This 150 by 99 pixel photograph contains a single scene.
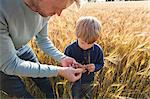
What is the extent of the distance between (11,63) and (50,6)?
0.20 meters

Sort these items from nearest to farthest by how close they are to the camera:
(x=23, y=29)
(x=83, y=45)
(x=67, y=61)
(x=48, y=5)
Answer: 1. (x=48, y=5)
2. (x=23, y=29)
3. (x=67, y=61)
4. (x=83, y=45)

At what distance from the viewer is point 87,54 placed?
1.54 m

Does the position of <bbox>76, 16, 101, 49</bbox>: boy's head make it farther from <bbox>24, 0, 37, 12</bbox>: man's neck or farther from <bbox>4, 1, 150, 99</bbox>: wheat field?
<bbox>24, 0, 37, 12</bbox>: man's neck

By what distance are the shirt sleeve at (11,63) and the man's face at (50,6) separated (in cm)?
11

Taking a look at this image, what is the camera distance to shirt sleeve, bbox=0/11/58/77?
1.09 metres

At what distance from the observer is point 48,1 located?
1078 mm

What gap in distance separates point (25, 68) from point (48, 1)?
214 millimetres

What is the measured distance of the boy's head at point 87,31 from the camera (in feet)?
4.81

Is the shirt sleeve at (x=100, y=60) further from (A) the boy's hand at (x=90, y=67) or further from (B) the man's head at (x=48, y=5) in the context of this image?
(B) the man's head at (x=48, y=5)

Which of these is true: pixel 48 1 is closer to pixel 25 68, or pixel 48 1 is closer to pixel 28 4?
pixel 28 4

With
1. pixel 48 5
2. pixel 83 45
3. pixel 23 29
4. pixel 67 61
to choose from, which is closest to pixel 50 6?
pixel 48 5

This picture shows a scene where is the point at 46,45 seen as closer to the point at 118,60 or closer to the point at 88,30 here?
the point at 88,30

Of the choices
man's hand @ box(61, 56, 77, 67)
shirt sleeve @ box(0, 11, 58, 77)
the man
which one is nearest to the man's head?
the man

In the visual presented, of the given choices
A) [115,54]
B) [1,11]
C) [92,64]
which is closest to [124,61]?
[115,54]
